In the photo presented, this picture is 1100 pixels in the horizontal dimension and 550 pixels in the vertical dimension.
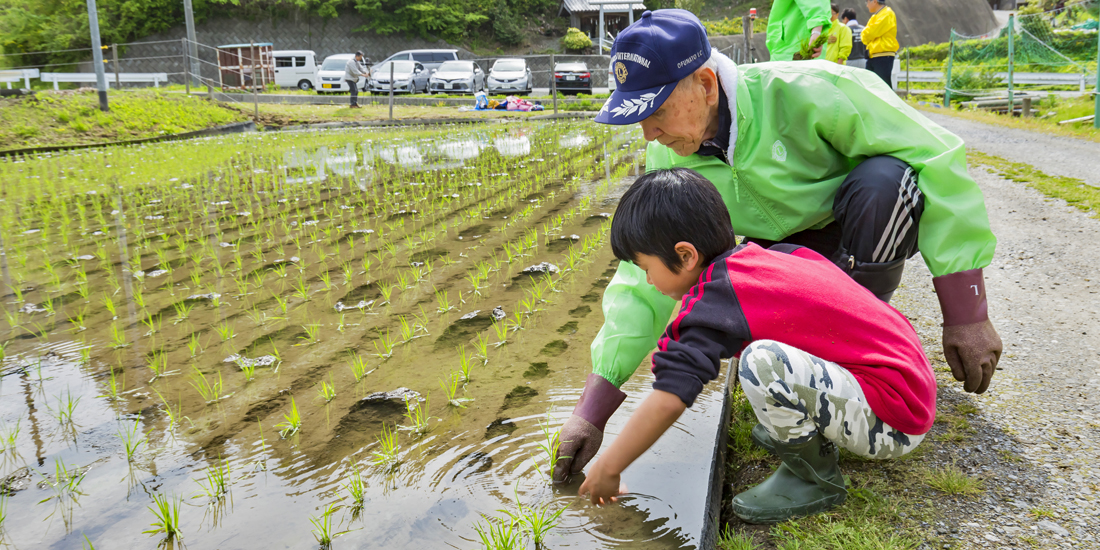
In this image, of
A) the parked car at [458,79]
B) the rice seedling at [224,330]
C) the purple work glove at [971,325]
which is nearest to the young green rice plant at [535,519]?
the purple work glove at [971,325]

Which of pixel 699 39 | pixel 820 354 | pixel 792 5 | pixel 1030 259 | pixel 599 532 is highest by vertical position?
pixel 792 5

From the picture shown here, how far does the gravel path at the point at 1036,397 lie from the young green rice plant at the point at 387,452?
1.27 metres

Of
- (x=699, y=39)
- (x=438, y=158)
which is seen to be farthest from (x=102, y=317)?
(x=438, y=158)

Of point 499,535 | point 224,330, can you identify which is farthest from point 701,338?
point 224,330

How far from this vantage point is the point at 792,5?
14.6 ft

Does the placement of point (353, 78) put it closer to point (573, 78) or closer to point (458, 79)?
point (458, 79)

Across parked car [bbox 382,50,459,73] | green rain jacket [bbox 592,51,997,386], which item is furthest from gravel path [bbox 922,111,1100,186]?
parked car [bbox 382,50,459,73]

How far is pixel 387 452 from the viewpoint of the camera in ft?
6.18

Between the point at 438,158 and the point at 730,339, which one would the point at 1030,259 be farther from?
the point at 438,158

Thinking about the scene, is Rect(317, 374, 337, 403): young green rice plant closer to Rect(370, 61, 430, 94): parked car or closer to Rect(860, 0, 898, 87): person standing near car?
Rect(860, 0, 898, 87): person standing near car

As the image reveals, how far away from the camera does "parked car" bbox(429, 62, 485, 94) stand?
18.5 metres

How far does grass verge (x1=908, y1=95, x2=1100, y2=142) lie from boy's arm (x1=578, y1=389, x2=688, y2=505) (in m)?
7.93

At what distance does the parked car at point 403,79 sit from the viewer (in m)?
19.3

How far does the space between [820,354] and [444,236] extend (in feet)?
10.2
